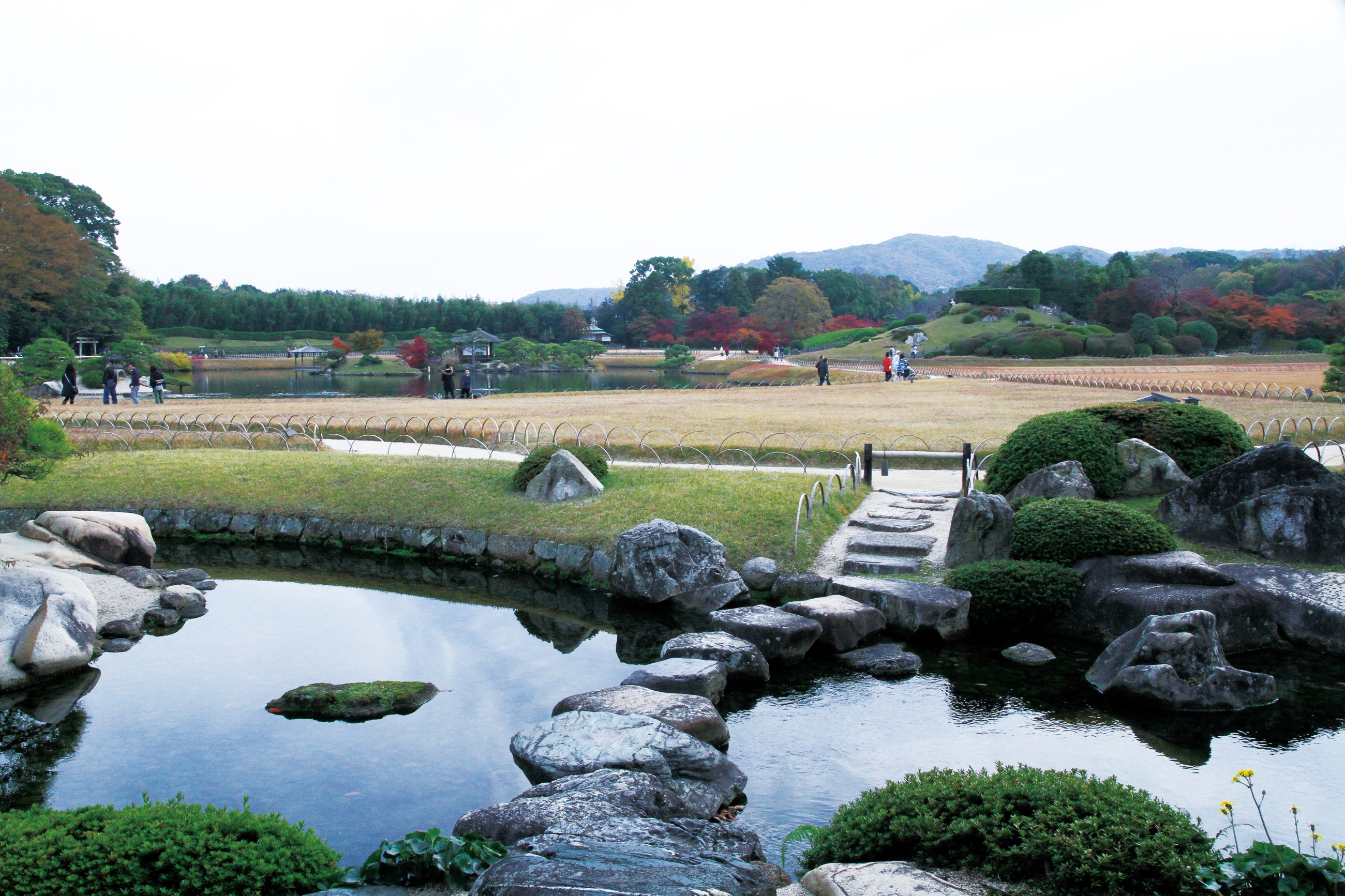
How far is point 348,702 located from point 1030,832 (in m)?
5.41

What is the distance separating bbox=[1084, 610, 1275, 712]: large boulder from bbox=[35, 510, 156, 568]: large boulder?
37.8 ft

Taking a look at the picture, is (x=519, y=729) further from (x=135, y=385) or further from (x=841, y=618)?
(x=135, y=385)

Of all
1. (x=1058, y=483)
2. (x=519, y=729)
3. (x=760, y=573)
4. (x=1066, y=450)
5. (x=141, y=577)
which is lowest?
(x=519, y=729)

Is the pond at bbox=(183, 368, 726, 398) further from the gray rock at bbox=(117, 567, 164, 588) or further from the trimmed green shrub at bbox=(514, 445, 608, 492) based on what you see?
the gray rock at bbox=(117, 567, 164, 588)

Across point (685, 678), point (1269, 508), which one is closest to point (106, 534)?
point (685, 678)

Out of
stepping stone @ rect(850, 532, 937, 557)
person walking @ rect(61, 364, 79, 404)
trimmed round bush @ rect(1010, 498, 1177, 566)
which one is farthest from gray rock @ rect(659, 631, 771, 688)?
person walking @ rect(61, 364, 79, 404)

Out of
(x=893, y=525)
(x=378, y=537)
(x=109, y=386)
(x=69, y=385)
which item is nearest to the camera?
(x=893, y=525)

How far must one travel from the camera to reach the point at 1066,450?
11.8 meters

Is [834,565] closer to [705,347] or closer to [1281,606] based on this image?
[1281,606]

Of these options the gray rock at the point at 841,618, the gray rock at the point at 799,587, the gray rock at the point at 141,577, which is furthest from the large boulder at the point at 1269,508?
the gray rock at the point at 141,577

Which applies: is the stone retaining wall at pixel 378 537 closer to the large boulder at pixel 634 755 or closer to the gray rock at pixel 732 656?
the gray rock at pixel 732 656

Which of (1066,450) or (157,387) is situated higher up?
(157,387)

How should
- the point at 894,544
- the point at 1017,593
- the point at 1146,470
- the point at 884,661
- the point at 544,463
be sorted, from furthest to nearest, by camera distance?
the point at 544,463 < the point at 1146,470 < the point at 894,544 < the point at 1017,593 < the point at 884,661

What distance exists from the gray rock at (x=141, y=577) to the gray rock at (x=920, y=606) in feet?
27.2
